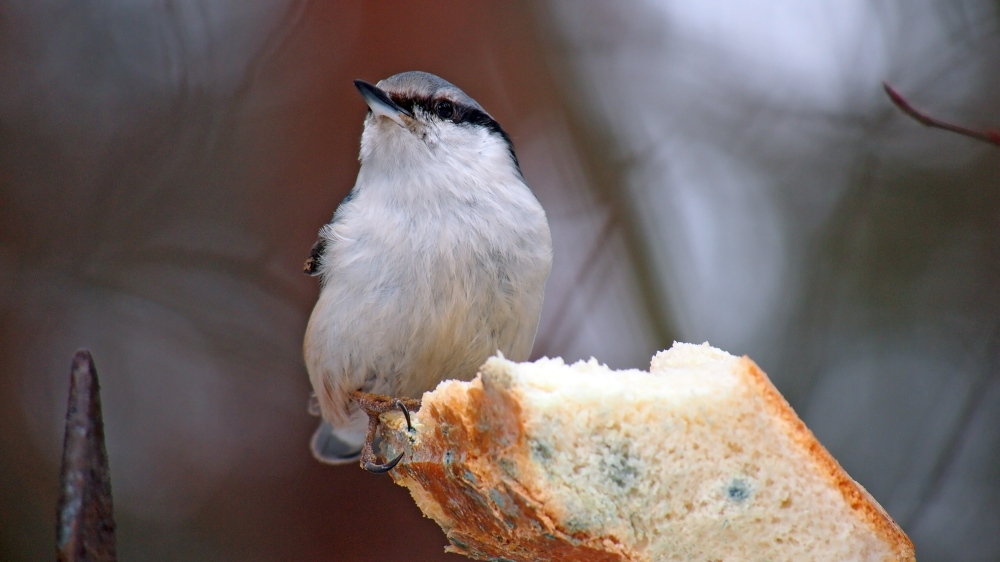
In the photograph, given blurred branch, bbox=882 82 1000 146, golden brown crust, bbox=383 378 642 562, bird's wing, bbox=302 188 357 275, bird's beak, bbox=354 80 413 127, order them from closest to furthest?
golden brown crust, bbox=383 378 642 562 < blurred branch, bbox=882 82 1000 146 < bird's beak, bbox=354 80 413 127 < bird's wing, bbox=302 188 357 275

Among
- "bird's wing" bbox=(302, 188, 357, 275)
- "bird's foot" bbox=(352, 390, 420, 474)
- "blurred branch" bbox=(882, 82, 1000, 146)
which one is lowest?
"bird's foot" bbox=(352, 390, 420, 474)

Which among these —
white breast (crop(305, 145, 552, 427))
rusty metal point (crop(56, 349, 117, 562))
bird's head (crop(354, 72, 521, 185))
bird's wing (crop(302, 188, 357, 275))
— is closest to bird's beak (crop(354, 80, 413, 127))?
bird's head (crop(354, 72, 521, 185))

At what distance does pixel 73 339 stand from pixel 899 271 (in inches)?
116

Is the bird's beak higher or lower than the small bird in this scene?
higher

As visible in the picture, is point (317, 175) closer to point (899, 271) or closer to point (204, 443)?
point (204, 443)

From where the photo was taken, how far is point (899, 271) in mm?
2725

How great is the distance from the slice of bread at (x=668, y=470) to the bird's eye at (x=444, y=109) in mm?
898

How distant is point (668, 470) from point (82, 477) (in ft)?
2.51

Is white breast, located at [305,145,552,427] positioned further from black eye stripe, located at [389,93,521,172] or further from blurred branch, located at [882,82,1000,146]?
blurred branch, located at [882,82,1000,146]

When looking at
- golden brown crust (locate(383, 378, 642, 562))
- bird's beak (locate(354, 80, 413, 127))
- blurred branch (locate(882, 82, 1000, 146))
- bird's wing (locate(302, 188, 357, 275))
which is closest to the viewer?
golden brown crust (locate(383, 378, 642, 562))

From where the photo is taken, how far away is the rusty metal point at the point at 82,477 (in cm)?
72

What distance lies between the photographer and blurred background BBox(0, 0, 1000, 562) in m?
2.59

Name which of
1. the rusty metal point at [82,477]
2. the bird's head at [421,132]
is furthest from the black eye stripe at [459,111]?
the rusty metal point at [82,477]

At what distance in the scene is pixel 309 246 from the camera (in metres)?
2.65
